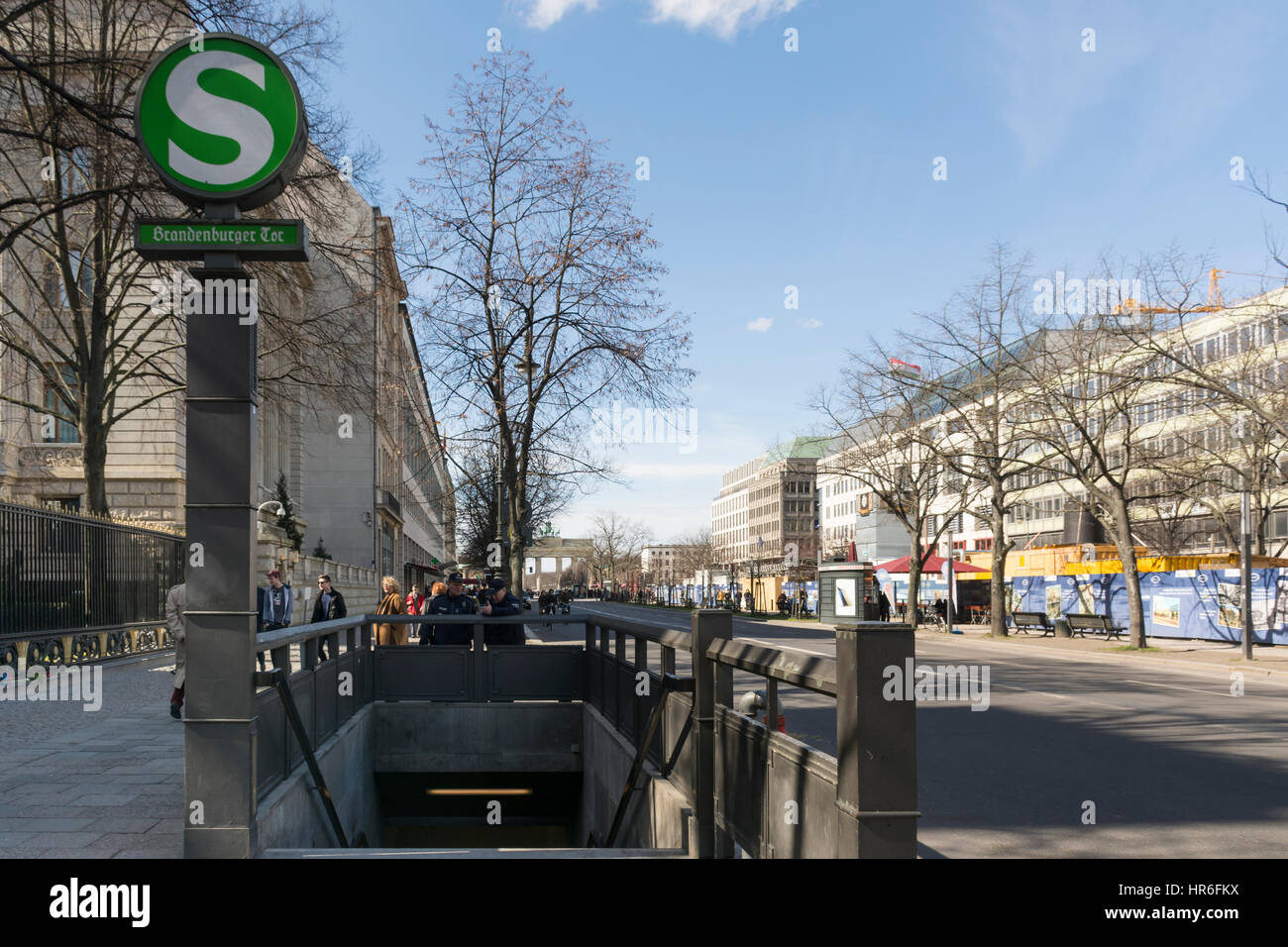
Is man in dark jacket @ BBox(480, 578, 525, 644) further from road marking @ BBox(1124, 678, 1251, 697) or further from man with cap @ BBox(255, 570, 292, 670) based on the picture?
road marking @ BBox(1124, 678, 1251, 697)

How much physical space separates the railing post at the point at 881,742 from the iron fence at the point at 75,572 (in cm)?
1564

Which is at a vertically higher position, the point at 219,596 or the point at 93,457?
the point at 93,457

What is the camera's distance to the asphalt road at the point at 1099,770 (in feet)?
23.6

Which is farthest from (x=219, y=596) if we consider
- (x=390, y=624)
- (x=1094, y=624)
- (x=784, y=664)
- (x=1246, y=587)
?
(x=1094, y=624)

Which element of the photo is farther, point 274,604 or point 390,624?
point 274,604

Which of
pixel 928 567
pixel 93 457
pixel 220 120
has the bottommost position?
pixel 928 567

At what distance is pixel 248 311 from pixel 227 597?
1.47 m

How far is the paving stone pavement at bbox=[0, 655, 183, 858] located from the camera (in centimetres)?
609

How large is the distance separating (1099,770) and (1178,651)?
70.2 ft

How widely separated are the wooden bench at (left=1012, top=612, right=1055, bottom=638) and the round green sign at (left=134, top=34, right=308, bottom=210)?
36868 mm

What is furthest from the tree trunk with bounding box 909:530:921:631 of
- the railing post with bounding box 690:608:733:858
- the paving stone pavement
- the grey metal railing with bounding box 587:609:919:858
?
the railing post with bounding box 690:608:733:858

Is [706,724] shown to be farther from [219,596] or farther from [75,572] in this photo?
[75,572]

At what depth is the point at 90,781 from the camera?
26.7 ft
